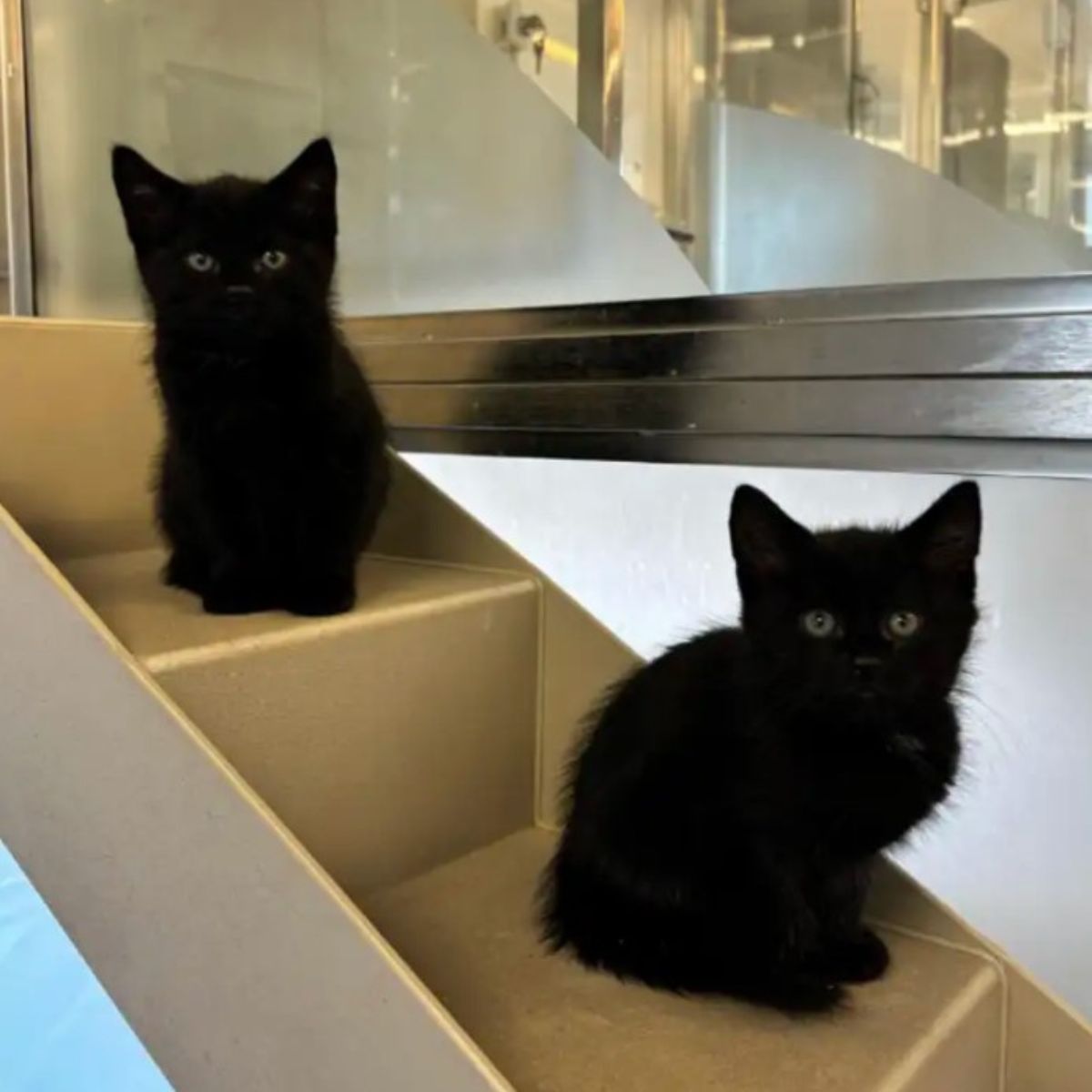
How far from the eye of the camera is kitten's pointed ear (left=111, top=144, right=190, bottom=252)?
101 cm

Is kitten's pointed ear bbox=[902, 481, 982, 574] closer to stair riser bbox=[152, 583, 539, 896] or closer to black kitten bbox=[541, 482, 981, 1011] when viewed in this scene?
black kitten bbox=[541, 482, 981, 1011]

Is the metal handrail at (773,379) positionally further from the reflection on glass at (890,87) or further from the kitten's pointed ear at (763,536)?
the reflection on glass at (890,87)

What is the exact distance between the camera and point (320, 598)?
1.00m

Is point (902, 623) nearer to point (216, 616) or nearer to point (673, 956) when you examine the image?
point (673, 956)

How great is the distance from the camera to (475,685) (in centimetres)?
110

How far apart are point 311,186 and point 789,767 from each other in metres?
0.67

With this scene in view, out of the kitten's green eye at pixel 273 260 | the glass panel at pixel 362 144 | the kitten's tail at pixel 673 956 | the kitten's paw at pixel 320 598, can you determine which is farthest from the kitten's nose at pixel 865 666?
the glass panel at pixel 362 144

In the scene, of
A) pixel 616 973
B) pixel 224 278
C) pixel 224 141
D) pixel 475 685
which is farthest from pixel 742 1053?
pixel 224 141

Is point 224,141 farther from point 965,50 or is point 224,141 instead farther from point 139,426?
point 965,50

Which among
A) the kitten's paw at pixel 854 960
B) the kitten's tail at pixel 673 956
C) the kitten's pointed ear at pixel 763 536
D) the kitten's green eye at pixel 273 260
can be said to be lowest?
the kitten's paw at pixel 854 960

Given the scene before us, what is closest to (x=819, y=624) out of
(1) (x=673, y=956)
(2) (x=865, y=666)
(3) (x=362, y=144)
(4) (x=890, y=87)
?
(2) (x=865, y=666)

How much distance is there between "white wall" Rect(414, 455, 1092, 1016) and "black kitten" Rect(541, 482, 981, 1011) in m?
0.38

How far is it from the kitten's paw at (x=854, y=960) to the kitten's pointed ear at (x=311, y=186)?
0.78m

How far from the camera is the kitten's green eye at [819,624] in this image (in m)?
0.83
